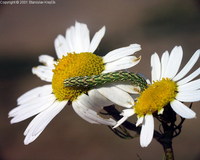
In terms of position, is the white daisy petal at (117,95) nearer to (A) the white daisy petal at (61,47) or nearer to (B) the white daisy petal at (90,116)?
(B) the white daisy petal at (90,116)

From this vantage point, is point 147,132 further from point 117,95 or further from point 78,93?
point 78,93

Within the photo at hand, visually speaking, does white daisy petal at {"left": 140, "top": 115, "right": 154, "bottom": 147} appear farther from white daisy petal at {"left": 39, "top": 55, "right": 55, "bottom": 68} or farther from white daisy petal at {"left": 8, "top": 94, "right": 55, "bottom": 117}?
white daisy petal at {"left": 39, "top": 55, "right": 55, "bottom": 68}

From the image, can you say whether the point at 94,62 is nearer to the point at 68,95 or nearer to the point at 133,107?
the point at 68,95

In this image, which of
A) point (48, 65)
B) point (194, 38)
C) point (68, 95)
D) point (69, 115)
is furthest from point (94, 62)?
point (194, 38)

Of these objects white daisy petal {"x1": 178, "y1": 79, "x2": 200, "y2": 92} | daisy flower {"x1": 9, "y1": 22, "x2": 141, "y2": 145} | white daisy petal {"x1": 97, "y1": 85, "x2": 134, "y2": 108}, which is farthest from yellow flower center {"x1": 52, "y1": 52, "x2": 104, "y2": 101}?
white daisy petal {"x1": 178, "y1": 79, "x2": 200, "y2": 92}

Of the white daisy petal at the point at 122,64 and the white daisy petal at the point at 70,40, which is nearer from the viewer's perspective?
the white daisy petal at the point at 122,64

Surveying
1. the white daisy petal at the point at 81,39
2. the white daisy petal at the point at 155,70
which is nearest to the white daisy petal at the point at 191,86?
the white daisy petal at the point at 155,70
